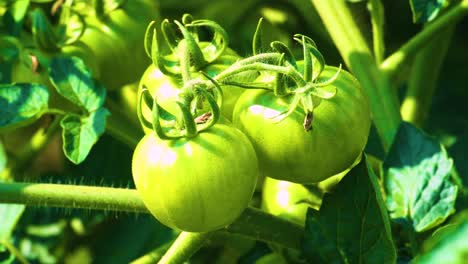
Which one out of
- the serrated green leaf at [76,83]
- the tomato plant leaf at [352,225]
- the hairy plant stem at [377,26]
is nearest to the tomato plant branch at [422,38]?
the hairy plant stem at [377,26]

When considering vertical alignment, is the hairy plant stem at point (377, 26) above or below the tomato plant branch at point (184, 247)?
below

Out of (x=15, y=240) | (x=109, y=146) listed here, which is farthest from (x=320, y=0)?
(x=15, y=240)

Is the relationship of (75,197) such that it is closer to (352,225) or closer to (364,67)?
(352,225)

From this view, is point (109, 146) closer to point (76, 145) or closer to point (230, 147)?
point (76, 145)

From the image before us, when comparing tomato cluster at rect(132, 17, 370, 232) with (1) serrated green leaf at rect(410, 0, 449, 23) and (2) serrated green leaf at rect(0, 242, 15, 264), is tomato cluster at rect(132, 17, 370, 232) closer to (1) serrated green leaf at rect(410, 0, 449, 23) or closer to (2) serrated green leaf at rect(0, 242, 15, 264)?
(1) serrated green leaf at rect(410, 0, 449, 23)

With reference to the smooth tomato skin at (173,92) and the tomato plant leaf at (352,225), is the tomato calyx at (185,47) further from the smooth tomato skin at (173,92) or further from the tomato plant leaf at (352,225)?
the tomato plant leaf at (352,225)

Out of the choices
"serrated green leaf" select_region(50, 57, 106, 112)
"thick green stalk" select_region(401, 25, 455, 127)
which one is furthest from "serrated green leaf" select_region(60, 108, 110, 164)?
"thick green stalk" select_region(401, 25, 455, 127)

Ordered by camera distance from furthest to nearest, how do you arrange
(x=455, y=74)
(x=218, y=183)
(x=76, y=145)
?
(x=455, y=74)
(x=76, y=145)
(x=218, y=183)
